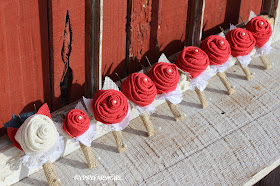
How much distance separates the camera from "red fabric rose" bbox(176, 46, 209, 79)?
7.23ft

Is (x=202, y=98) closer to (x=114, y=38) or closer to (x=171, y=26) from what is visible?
(x=171, y=26)

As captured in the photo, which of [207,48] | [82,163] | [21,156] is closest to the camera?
[21,156]

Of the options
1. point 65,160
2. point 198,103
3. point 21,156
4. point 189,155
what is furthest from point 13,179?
point 198,103

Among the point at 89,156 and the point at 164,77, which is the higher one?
the point at 164,77

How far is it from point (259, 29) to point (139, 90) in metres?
0.78

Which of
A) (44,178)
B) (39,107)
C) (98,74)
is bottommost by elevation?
(44,178)

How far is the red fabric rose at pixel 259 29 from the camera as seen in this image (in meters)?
2.44

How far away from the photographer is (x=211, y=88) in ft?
8.02

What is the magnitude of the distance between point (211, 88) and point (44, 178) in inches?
37.5

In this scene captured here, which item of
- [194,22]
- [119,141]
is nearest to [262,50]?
[194,22]

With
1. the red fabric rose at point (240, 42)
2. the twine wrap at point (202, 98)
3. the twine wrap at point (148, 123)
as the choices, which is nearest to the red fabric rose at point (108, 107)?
the twine wrap at point (148, 123)

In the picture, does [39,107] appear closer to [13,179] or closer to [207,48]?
[13,179]

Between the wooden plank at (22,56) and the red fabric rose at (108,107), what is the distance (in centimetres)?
23

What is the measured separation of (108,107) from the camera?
194 centimetres
